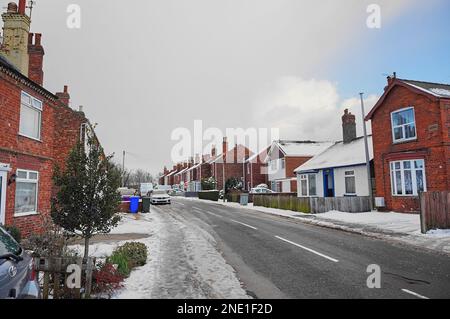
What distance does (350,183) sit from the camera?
84.2 feet

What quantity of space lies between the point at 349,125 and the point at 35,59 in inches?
1040

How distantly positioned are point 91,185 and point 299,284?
17.5 feet

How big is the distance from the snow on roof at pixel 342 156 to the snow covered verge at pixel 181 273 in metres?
17.2

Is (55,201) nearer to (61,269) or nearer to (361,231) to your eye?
(61,269)

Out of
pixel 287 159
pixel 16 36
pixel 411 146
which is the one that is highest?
pixel 16 36

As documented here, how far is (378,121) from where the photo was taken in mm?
22203

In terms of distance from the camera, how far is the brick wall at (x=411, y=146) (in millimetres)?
17266

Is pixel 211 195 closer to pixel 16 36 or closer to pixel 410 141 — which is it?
pixel 410 141

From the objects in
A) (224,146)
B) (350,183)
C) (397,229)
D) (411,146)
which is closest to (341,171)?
(350,183)

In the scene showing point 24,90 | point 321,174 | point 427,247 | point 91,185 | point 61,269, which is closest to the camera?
point 61,269

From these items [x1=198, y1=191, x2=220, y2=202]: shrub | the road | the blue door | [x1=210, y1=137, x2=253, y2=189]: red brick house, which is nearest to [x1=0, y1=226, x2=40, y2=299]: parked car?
the road

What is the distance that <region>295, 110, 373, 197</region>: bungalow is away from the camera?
24.5 m

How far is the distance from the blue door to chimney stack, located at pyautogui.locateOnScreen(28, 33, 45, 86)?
23226 mm

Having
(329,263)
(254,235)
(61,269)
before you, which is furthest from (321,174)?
(61,269)
